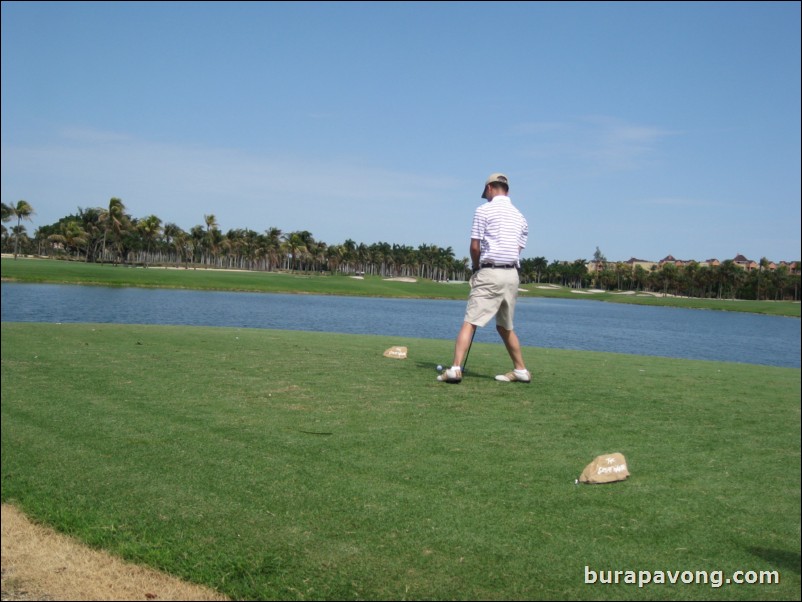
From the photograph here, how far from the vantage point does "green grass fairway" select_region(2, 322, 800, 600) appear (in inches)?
134

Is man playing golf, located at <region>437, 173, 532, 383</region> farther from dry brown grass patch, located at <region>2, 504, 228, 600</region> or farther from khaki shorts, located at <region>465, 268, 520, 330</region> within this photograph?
dry brown grass patch, located at <region>2, 504, 228, 600</region>

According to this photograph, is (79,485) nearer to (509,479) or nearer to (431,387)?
(509,479)

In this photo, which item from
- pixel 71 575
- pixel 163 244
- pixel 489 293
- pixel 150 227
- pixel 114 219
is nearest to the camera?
pixel 71 575

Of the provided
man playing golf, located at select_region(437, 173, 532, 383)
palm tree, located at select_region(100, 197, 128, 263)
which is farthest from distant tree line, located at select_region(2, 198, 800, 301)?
man playing golf, located at select_region(437, 173, 532, 383)

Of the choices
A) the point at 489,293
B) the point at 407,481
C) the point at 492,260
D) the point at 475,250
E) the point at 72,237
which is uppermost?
the point at 72,237

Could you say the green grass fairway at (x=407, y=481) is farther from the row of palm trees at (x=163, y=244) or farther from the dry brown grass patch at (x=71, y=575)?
the row of palm trees at (x=163, y=244)

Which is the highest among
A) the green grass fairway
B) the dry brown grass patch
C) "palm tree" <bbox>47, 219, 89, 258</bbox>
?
"palm tree" <bbox>47, 219, 89, 258</bbox>

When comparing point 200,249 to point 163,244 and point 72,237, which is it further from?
point 72,237

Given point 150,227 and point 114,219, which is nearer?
point 114,219

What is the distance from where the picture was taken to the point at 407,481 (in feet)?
15.0

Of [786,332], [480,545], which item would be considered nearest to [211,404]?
[480,545]

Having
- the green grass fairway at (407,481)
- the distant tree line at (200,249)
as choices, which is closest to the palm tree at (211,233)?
the distant tree line at (200,249)

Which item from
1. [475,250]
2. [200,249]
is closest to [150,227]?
[200,249]

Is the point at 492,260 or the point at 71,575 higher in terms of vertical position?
the point at 492,260
